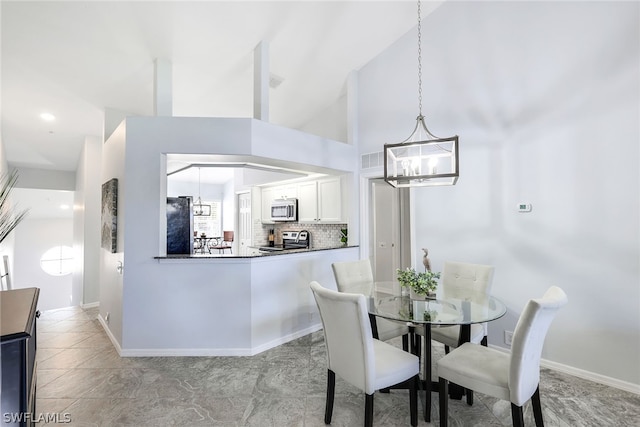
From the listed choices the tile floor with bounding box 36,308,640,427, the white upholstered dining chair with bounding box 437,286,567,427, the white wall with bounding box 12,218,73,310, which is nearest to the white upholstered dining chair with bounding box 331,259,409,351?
the tile floor with bounding box 36,308,640,427

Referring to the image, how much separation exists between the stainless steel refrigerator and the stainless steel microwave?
7.13 feet

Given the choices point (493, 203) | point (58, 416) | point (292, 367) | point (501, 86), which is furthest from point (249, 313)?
point (501, 86)

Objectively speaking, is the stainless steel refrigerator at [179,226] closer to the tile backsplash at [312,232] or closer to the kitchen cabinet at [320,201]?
the kitchen cabinet at [320,201]

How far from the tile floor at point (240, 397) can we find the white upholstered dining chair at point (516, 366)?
16.7 inches

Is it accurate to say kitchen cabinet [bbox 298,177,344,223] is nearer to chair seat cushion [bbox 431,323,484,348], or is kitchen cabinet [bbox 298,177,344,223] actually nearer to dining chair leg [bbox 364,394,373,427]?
chair seat cushion [bbox 431,323,484,348]

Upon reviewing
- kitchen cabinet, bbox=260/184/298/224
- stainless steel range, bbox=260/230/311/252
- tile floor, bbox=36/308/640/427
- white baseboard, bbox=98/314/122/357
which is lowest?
tile floor, bbox=36/308/640/427

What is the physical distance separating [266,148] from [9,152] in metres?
5.12

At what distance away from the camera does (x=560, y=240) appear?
2.77 meters

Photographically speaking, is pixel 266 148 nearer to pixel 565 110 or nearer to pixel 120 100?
pixel 120 100

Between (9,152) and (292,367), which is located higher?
(9,152)

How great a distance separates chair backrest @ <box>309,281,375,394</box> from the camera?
181 cm

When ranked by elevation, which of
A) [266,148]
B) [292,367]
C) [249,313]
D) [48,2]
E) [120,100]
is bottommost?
[292,367]

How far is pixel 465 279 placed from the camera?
2926mm

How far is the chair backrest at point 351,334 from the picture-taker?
1.81m
